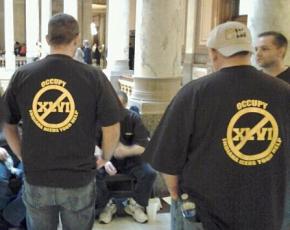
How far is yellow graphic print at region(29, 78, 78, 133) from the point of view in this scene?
2.70 metres

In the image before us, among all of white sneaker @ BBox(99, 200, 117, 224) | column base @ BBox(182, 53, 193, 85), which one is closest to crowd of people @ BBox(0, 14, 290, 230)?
white sneaker @ BBox(99, 200, 117, 224)


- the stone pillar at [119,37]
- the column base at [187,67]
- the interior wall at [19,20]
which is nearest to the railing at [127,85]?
the stone pillar at [119,37]

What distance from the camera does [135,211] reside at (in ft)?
16.0

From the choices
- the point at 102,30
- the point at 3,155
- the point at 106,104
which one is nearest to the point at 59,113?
the point at 106,104

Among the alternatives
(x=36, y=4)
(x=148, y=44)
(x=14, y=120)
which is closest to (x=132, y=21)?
(x=36, y=4)

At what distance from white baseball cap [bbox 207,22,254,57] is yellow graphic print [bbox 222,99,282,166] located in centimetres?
25

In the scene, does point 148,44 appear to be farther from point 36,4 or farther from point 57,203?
point 36,4

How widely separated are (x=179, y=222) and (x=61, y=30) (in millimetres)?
1241

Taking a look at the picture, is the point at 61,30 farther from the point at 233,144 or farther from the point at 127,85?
the point at 127,85

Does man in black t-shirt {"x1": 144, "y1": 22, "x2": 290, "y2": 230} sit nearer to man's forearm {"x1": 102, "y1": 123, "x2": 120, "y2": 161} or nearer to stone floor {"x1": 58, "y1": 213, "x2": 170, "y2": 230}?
man's forearm {"x1": 102, "y1": 123, "x2": 120, "y2": 161}

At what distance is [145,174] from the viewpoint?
4895 millimetres

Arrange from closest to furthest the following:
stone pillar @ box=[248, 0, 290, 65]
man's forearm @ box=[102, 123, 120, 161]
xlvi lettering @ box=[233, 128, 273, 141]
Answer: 1. xlvi lettering @ box=[233, 128, 273, 141]
2. man's forearm @ box=[102, 123, 120, 161]
3. stone pillar @ box=[248, 0, 290, 65]

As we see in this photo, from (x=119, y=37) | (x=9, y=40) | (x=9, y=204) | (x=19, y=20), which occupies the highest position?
(x=19, y=20)

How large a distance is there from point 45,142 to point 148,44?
12.6 feet
